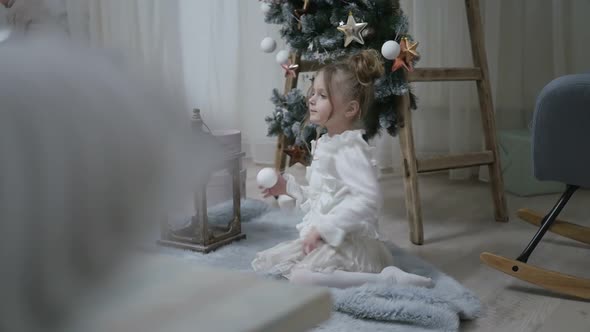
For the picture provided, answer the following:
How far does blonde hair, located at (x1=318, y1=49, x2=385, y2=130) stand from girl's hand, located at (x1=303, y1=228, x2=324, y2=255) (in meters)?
0.31

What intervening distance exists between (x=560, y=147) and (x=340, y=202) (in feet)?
1.64

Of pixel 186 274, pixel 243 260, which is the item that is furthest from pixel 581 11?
pixel 186 274

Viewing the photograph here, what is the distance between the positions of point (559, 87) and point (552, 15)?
1310 mm

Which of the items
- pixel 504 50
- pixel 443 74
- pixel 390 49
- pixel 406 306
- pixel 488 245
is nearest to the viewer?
pixel 406 306

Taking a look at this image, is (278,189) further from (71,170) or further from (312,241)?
(71,170)

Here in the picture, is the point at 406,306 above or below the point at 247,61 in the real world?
below

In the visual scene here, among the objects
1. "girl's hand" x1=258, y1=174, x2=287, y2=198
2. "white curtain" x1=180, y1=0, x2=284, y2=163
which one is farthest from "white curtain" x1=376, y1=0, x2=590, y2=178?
"girl's hand" x1=258, y1=174, x2=287, y2=198

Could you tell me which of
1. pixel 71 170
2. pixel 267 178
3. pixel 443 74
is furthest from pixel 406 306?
pixel 71 170

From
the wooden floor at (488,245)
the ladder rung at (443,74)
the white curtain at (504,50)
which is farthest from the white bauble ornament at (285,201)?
the white curtain at (504,50)

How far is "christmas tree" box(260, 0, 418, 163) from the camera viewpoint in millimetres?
1626

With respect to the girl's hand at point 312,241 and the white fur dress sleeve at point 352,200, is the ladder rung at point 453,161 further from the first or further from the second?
the girl's hand at point 312,241

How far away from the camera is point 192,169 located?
9.2 inches

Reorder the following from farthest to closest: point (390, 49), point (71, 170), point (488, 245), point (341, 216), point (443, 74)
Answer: point (443, 74), point (488, 245), point (390, 49), point (341, 216), point (71, 170)

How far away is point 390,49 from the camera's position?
5.11 ft
